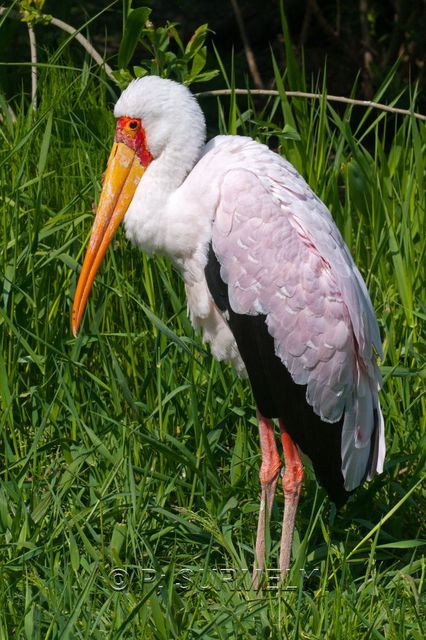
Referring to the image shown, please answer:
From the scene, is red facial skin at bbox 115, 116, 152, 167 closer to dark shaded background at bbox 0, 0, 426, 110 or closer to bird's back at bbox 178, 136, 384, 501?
bird's back at bbox 178, 136, 384, 501

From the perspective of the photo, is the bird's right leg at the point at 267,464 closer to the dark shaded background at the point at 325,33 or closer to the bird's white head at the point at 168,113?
the bird's white head at the point at 168,113

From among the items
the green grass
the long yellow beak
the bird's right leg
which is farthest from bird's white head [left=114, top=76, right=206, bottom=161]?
the bird's right leg

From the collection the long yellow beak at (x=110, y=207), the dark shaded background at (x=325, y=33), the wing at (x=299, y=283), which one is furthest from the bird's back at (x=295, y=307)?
the dark shaded background at (x=325, y=33)

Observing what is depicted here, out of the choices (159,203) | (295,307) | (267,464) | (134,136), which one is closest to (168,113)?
(134,136)

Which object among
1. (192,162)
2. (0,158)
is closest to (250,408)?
(192,162)

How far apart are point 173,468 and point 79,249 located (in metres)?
0.98

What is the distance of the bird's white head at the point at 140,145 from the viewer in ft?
11.8

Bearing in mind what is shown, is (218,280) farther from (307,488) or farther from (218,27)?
(218,27)

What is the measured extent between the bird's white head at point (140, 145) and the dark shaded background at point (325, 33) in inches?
103

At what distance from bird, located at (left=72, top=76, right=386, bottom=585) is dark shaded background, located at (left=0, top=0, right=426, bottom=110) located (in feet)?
8.80

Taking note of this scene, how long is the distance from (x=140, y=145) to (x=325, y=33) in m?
4.14

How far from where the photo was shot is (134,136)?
369 centimetres

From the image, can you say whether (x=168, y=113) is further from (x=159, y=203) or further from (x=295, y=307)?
(x=295, y=307)

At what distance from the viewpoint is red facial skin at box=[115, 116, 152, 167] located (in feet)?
12.1
